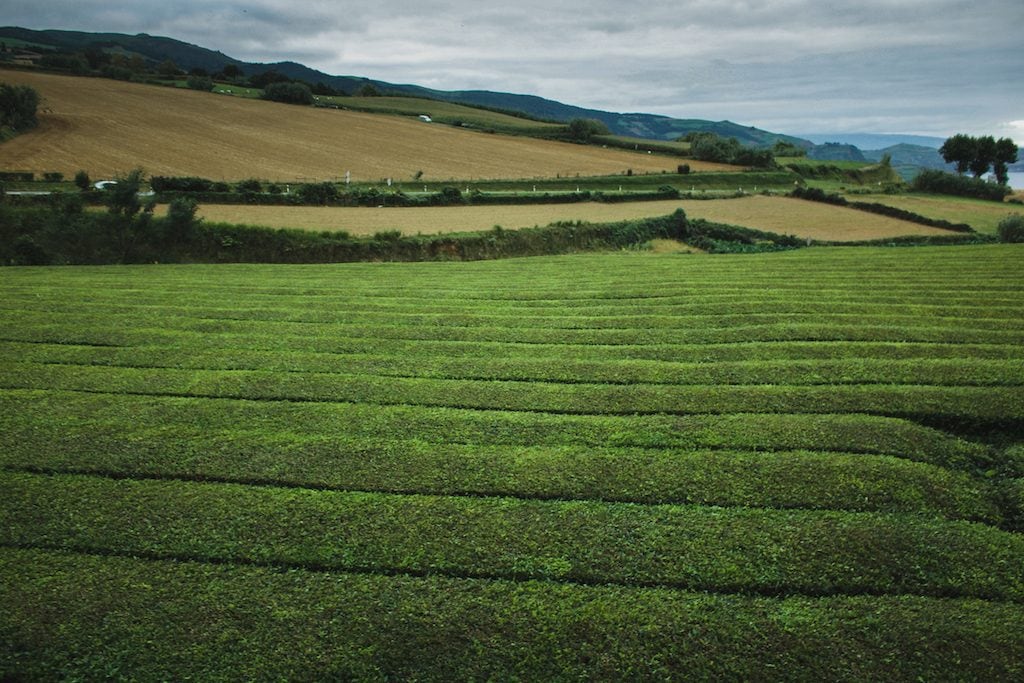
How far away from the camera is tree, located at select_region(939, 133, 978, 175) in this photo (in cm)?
9612

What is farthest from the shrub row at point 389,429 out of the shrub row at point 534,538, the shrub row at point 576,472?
the shrub row at point 534,538

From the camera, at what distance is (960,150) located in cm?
9744

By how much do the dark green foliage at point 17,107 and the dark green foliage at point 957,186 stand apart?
Answer: 3474 inches

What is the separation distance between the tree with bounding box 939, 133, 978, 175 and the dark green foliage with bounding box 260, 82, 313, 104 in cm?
9605

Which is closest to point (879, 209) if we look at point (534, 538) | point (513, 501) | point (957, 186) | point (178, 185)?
point (957, 186)

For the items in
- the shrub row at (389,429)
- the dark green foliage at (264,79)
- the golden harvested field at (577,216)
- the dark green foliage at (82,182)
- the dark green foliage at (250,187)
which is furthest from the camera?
the dark green foliage at (264,79)

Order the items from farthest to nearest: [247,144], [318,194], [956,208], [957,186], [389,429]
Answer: [957,186]
[247,144]
[956,208]
[318,194]
[389,429]

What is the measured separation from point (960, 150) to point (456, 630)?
119648 millimetres

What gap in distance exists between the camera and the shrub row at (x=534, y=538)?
5605 millimetres

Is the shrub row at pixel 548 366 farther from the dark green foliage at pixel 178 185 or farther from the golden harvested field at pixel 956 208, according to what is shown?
the golden harvested field at pixel 956 208

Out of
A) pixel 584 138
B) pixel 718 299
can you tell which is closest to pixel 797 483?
pixel 718 299

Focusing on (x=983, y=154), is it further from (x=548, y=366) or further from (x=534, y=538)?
(x=534, y=538)

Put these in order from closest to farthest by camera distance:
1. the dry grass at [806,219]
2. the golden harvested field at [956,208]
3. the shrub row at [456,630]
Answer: the shrub row at [456,630] → the dry grass at [806,219] → the golden harvested field at [956,208]

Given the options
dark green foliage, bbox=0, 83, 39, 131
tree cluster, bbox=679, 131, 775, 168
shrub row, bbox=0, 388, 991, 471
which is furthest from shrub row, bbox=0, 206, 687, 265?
tree cluster, bbox=679, 131, 775, 168
